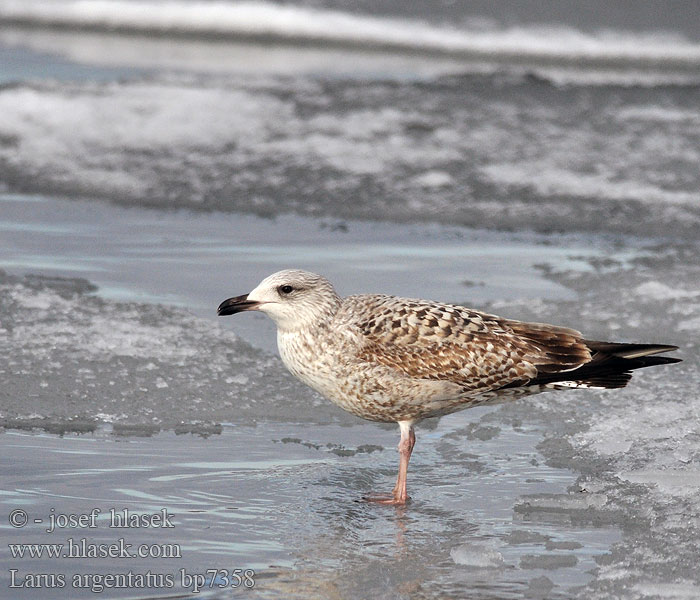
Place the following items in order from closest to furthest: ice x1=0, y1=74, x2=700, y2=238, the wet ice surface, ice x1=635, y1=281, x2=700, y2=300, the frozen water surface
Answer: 1. the wet ice surface
2. the frozen water surface
3. ice x1=635, y1=281, x2=700, y2=300
4. ice x1=0, y1=74, x2=700, y2=238

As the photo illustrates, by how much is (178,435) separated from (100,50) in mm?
11021

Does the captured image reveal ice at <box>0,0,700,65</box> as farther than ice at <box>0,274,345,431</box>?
Yes

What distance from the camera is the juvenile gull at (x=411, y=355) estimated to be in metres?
5.57

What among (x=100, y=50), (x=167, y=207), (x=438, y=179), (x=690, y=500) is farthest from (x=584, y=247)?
(x=100, y=50)

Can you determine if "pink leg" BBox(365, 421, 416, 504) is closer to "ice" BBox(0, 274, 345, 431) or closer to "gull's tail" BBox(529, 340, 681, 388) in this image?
"gull's tail" BBox(529, 340, 681, 388)

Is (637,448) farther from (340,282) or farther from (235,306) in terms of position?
(340,282)

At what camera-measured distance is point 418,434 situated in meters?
6.19

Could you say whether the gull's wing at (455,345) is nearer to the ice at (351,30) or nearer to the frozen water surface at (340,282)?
the frozen water surface at (340,282)

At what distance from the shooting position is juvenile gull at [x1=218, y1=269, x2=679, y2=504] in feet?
18.3

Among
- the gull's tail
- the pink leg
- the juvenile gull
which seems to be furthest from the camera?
the gull's tail

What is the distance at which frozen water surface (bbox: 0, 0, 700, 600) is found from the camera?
473 cm

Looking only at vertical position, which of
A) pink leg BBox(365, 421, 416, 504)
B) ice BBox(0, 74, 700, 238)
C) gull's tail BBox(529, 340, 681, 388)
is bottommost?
pink leg BBox(365, 421, 416, 504)

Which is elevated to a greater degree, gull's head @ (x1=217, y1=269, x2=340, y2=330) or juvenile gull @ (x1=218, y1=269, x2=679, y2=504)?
gull's head @ (x1=217, y1=269, x2=340, y2=330)

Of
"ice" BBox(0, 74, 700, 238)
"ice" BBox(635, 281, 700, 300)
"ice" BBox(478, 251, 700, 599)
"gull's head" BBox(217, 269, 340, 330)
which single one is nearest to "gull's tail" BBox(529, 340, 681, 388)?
"ice" BBox(478, 251, 700, 599)
